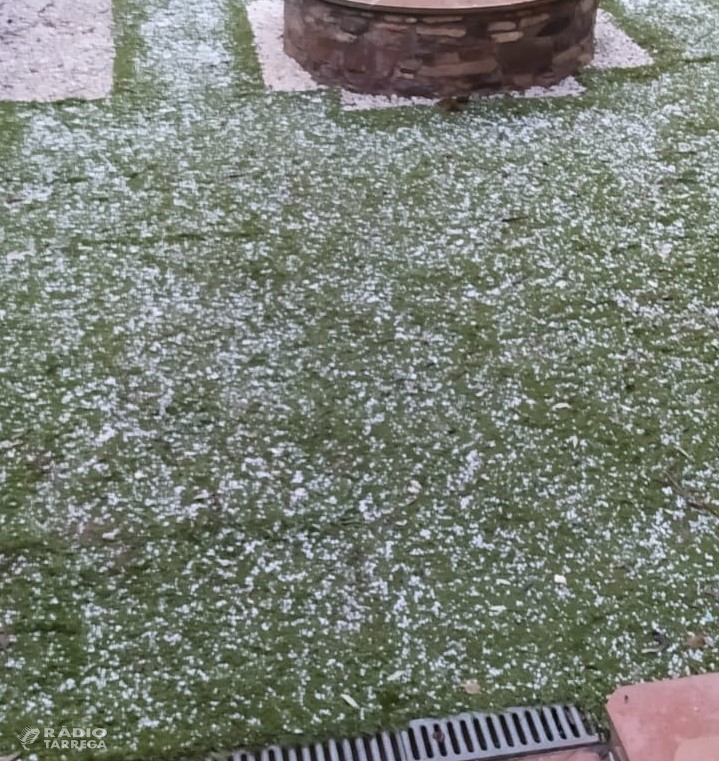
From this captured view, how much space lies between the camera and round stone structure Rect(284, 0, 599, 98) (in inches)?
100

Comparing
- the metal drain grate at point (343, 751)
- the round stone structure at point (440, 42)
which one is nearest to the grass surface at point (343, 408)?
the metal drain grate at point (343, 751)

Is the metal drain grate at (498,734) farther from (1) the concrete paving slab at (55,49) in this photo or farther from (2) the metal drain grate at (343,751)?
(1) the concrete paving slab at (55,49)

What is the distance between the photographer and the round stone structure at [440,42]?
2.55 meters

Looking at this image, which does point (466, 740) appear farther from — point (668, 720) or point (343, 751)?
point (668, 720)

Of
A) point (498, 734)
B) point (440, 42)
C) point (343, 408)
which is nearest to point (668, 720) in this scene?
point (498, 734)

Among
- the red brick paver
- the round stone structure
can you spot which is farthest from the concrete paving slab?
the red brick paver

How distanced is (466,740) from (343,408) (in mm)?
713

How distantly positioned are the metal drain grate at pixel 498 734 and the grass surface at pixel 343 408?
1.1 inches

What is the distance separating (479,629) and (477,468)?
0.35 metres

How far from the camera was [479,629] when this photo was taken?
51.8 inches

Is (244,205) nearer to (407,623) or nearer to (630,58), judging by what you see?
(407,623)

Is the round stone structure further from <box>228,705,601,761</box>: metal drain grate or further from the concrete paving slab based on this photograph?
<box>228,705,601,761</box>: metal drain grate

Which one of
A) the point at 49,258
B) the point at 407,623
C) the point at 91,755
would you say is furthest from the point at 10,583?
the point at 49,258

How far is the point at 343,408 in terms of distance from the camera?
1.69m
